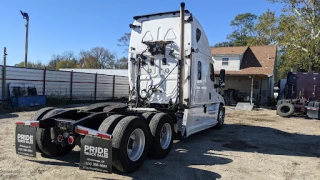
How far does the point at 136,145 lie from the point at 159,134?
758mm

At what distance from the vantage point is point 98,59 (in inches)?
2844

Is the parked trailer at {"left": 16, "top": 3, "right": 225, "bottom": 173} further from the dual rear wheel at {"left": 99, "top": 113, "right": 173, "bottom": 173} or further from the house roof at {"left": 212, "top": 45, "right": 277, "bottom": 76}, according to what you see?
the house roof at {"left": 212, "top": 45, "right": 277, "bottom": 76}

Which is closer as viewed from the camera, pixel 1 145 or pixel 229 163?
pixel 229 163

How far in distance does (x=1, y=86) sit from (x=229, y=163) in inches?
551

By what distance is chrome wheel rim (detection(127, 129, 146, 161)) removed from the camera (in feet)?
17.3

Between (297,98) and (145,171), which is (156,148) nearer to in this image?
(145,171)

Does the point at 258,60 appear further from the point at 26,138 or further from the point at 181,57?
the point at 26,138

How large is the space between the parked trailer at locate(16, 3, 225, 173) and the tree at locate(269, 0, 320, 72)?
67.0 ft

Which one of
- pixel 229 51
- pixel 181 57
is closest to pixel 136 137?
pixel 181 57

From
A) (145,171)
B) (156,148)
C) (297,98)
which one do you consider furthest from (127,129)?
(297,98)

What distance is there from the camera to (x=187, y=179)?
4.99 metres

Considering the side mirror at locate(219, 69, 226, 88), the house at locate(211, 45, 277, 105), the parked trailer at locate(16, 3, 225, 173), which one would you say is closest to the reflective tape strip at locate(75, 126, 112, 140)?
the parked trailer at locate(16, 3, 225, 173)

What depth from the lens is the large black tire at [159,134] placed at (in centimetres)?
600

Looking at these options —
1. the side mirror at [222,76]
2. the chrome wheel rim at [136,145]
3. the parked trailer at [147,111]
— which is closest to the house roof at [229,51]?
the side mirror at [222,76]
